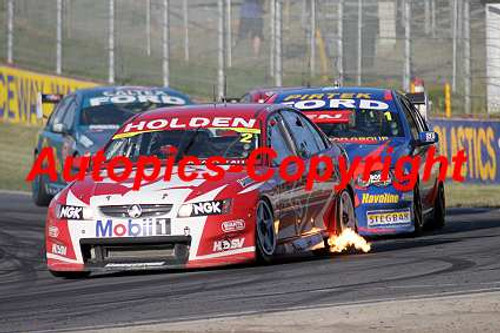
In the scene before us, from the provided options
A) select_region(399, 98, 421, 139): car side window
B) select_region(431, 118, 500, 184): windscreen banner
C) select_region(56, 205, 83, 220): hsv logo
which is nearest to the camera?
select_region(56, 205, 83, 220): hsv logo

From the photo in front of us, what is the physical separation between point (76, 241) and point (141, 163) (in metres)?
0.96

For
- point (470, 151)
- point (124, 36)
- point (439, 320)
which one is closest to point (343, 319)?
point (439, 320)

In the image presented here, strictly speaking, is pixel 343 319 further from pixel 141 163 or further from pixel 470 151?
pixel 470 151

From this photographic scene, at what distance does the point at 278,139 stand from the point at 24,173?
14633 mm

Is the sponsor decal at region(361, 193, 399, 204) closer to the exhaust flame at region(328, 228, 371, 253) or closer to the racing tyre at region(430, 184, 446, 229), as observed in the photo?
the exhaust flame at region(328, 228, 371, 253)

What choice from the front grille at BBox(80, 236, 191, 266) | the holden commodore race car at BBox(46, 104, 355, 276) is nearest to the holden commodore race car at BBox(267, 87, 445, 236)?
the holden commodore race car at BBox(46, 104, 355, 276)

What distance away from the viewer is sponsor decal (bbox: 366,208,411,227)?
554 inches

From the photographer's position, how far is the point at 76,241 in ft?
36.0

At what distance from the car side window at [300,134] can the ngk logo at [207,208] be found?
169cm

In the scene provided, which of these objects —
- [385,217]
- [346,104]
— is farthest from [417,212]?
[346,104]

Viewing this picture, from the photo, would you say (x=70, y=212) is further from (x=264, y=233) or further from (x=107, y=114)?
(x=107, y=114)

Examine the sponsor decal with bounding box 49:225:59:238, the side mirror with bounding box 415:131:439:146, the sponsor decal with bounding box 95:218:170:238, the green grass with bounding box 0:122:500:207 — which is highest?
the side mirror with bounding box 415:131:439:146

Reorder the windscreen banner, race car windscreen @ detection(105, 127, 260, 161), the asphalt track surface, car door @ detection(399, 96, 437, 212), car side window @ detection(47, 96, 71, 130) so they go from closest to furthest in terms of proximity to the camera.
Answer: the asphalt track surface < race car windscreen @ detection(105, 127, 260, 161) < car door @ detection(399, 96, 437, 212) < car side window @ detection(47, 96, 71, 130) < the windscreen banner

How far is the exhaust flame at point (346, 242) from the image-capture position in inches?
497
